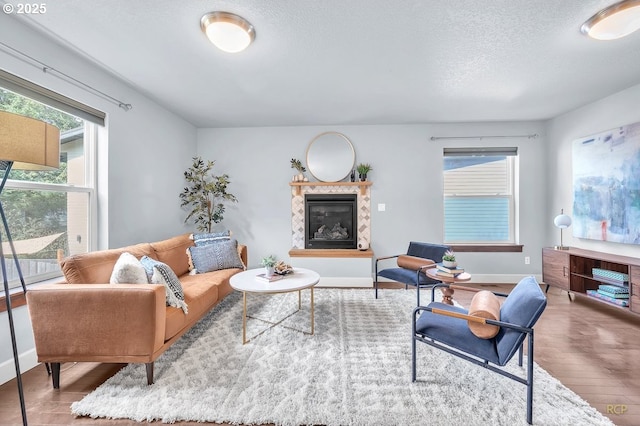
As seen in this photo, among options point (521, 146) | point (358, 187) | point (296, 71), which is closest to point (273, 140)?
point (358, 187)

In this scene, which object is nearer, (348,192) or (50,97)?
(50,97)

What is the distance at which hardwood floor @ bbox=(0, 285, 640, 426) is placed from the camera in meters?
1.56

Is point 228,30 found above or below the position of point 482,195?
above

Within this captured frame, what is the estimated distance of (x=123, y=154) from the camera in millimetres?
2846

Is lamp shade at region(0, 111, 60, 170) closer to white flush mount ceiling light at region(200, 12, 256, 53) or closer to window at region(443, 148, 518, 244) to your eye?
white flush mount ceiling light at region(200, 12, 256, 53)

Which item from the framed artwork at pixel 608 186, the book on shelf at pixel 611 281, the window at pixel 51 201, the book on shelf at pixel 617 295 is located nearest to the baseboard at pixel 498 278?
the framed artwork at pixel 608 186

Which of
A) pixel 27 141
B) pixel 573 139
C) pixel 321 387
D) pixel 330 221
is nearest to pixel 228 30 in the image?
pixel 27 141

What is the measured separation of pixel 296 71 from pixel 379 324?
8.57ft

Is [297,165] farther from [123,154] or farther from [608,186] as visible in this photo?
[608,186]

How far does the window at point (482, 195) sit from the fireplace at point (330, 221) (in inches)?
61.7

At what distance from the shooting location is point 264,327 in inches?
101

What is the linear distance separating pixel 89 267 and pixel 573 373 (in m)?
3.63

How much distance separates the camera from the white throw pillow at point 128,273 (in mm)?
1929

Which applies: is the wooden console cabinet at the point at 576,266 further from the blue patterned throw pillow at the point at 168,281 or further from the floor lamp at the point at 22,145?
the floor lamp at the point at 22,145
